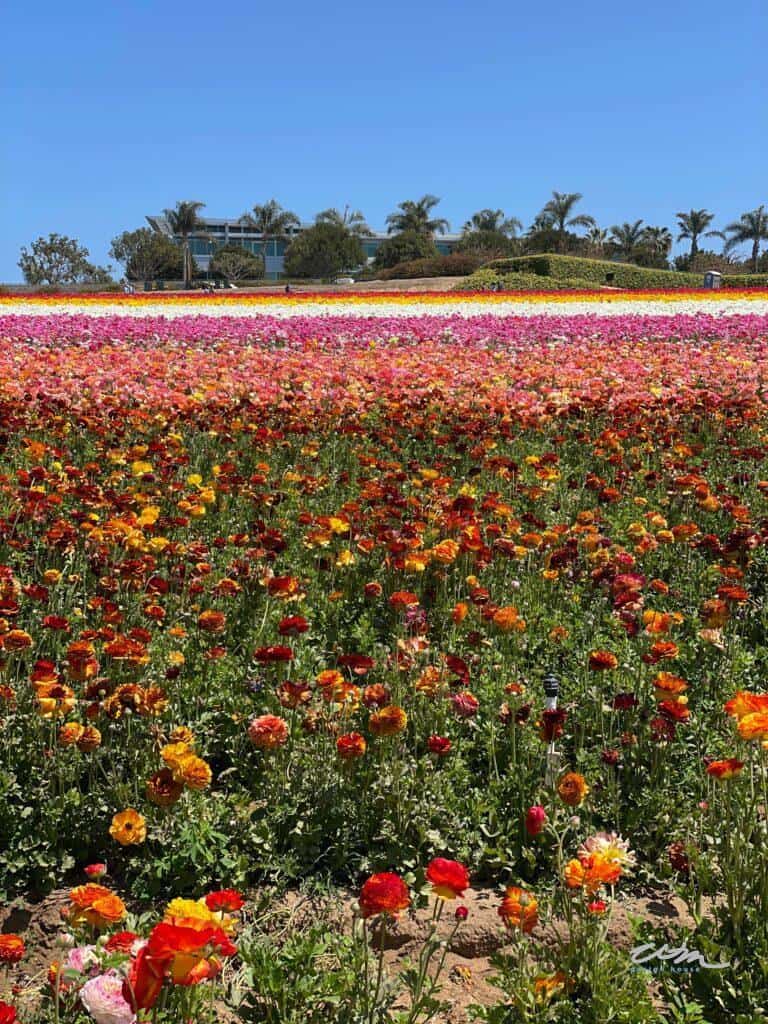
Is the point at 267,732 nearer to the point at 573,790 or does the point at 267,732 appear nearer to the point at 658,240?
the point at 573,790

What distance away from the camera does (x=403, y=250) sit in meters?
63.9

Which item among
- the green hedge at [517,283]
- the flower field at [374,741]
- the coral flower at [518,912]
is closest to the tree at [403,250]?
the green hedge at [517,283]

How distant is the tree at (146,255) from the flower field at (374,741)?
232 feet

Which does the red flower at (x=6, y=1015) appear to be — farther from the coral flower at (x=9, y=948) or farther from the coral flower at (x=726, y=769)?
the coral flower at (x=726, y=769)

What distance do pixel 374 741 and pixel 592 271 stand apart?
40.0 metres

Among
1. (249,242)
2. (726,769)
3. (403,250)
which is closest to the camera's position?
(726,769)

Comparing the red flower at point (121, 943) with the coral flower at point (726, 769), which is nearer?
the red flower at point (121, 943)

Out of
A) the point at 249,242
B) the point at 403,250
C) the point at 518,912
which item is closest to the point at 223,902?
the point at 518,912

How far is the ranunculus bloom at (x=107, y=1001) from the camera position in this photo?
145 centimetres

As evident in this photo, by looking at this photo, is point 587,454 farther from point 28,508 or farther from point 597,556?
point 28,508

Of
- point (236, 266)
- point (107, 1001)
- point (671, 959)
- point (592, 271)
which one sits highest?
point (236, 266)

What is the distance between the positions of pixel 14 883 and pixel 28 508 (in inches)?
82.9

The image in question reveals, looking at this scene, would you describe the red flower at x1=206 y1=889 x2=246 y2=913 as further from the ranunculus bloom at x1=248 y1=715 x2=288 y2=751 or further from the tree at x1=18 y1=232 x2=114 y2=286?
the tree at x1=18 y1=232 x2=114 y2=286

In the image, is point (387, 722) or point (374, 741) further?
point (374, 741)
